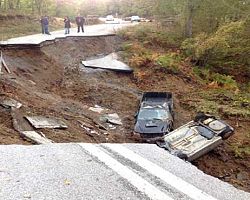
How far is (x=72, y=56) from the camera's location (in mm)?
25656

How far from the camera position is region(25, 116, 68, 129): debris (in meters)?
12.5

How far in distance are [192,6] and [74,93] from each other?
1350 cm

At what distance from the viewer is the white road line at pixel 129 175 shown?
7.19 meters

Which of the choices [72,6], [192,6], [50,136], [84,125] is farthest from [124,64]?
[72,6]

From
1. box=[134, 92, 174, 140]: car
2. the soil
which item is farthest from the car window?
box=[134, 92, 174, 140]: car

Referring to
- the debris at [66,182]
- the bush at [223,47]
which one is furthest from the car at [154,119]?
the bush at [223,47]

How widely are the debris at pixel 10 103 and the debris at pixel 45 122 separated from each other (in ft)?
3.03

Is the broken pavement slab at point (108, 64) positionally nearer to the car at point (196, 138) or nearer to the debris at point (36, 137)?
the car at point (196, 138)

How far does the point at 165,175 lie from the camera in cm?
815

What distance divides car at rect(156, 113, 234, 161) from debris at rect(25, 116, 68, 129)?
11.4 feet

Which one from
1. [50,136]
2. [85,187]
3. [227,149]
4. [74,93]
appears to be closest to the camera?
[85,187]

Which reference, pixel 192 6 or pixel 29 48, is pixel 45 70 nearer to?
pixel 29 48

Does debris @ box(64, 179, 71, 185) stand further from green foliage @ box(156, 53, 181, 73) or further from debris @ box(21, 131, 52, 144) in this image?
green foliage @ box(156, 53, 181, 73)

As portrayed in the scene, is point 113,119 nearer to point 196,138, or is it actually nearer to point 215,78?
point 196,138
